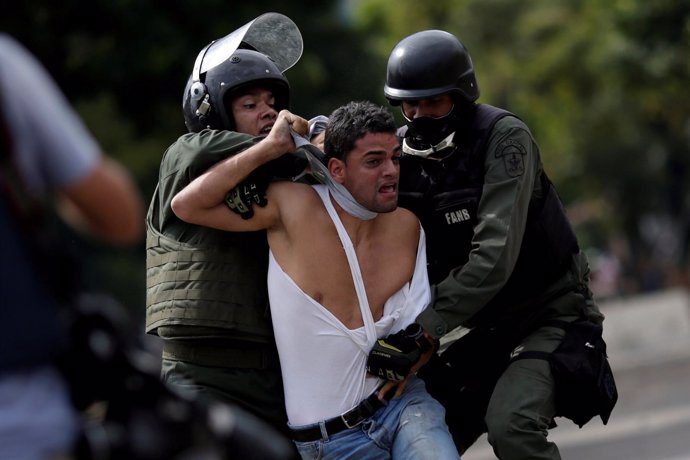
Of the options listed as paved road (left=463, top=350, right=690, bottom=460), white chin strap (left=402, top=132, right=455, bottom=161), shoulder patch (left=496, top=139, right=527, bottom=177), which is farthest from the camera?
paved road (left=463, top=350, right=690, bottom=460)

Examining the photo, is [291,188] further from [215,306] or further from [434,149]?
[434,149]

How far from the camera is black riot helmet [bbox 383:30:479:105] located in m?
5.09

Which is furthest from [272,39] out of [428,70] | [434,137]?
[434,137]

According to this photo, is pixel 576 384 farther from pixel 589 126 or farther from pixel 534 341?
pixel 589 126

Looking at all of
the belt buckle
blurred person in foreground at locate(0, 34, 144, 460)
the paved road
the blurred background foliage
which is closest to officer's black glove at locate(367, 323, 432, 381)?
the belt buckle

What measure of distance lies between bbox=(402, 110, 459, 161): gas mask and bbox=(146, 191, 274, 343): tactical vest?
2.19 ft

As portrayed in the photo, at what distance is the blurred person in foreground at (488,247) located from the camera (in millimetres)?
4863

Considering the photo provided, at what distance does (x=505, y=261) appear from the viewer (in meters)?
4.84

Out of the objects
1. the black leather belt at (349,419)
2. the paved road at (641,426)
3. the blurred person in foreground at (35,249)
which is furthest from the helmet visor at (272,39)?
the paved road at (641,426)

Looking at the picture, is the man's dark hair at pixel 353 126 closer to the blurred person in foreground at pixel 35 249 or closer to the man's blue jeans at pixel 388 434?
the man's blue jeans at pixel 388 434

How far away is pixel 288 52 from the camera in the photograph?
18.0 ft

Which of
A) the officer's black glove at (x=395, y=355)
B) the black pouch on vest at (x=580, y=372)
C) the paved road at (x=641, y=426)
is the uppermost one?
the officer's black glove at (x=395, y=355)

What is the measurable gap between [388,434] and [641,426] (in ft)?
26.7

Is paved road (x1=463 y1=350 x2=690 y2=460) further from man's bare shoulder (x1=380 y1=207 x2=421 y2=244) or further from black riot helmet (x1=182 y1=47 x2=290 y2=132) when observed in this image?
black riot helmet (x1=182 y1=47 x2=290 y2=132)
